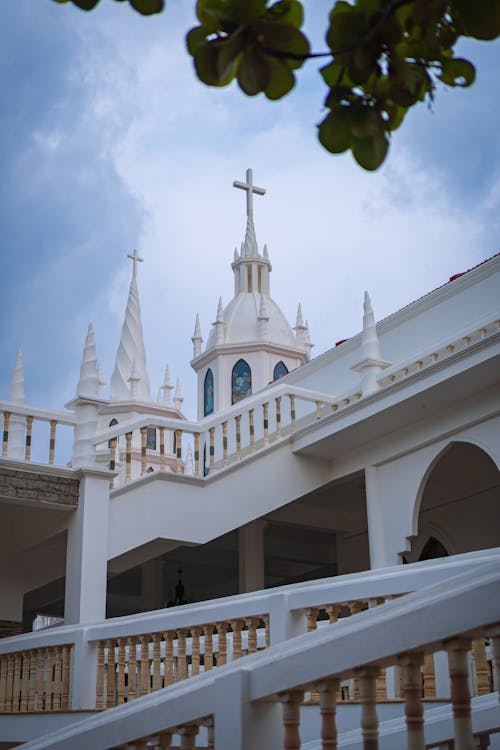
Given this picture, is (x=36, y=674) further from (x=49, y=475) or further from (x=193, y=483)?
(x=193, y=483)

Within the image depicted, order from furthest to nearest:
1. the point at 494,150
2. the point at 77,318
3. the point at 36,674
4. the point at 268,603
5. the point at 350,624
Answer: the point at 77,318
the point at 494,150
the point at 36,674
the point at 268,603
the point at 350,624

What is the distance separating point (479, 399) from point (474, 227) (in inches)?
4343

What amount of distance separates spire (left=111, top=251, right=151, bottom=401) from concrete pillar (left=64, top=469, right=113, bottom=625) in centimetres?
2497

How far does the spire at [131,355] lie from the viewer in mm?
37156

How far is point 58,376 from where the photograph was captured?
115m

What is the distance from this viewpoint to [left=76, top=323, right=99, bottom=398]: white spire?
11.2 m

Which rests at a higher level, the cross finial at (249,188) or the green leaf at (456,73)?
the cross finial at (249,188)

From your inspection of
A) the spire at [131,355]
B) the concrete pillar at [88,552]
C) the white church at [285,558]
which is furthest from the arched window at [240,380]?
the concrete pillar at [88,552]

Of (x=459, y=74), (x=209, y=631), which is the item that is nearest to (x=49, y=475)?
(x=209, y=631)

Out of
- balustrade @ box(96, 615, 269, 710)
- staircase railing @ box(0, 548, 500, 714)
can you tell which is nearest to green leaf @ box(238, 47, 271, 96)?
staircase railing @ box(0, 548, 500, 714)

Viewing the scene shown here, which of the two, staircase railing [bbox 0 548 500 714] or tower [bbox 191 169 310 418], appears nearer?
staircase railing [bbox 0 548 500 714]

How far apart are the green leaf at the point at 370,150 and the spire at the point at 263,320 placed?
22.1m

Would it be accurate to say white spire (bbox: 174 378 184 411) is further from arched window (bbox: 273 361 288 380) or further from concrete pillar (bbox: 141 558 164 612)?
concrete pillar (bbox: 141 558 164 612)

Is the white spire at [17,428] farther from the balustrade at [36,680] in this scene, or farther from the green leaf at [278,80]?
the green leaf at [278,80]
